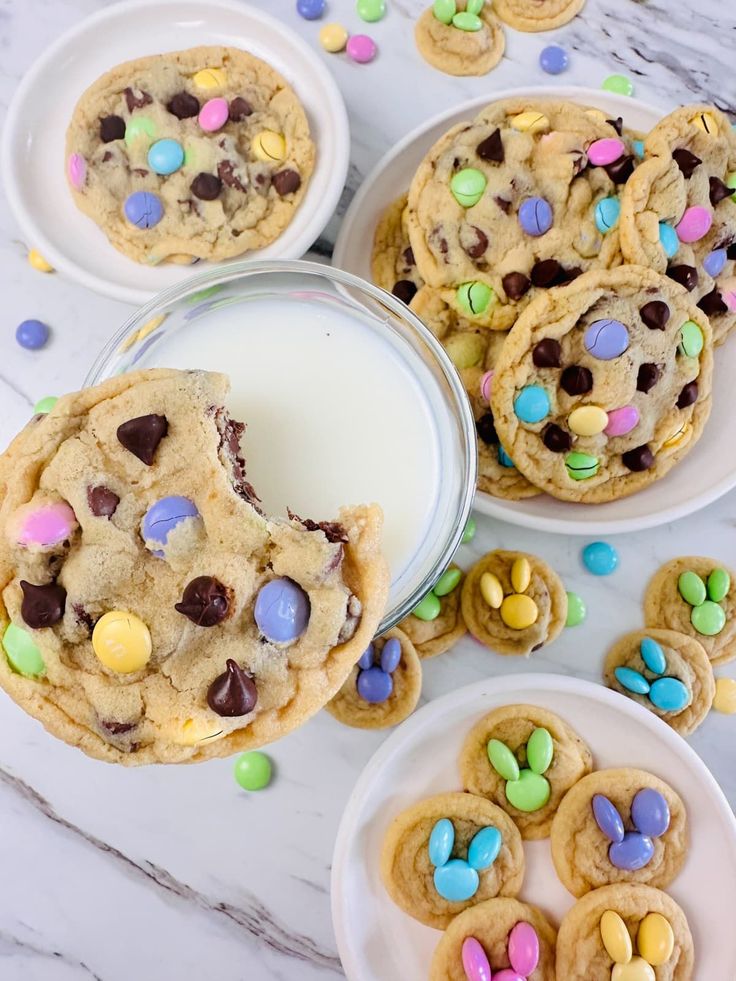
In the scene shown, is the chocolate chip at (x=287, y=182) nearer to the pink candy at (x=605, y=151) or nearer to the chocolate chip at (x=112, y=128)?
the chocolate chip at (x=112, y=128)

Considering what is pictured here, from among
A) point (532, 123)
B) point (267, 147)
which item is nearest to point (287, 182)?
point (267, 147)

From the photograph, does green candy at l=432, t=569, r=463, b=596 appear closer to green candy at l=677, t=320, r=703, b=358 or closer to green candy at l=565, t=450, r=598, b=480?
green candy at l=565, t=450, r=598, b=480

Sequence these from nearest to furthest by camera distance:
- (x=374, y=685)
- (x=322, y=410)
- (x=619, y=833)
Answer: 1. (x=322, y=410)
2. (x=619, y=833)
3. (x=374, y=685)

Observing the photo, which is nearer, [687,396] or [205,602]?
[205,602]

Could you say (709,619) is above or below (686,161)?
below

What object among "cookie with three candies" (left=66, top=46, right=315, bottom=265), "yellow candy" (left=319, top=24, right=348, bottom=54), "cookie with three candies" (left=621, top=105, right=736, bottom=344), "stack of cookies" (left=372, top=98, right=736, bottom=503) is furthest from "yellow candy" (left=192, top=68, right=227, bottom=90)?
"cookie with three candies" (left=621, top=105, right=736, bottom=344)

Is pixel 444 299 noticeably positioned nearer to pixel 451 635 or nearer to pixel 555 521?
pixel 555 521

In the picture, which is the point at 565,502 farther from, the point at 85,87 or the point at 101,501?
the point at 85,87

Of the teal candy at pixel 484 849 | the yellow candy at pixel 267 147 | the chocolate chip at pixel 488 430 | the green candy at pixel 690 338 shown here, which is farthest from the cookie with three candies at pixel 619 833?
the yellow candy at pixel 267 147
